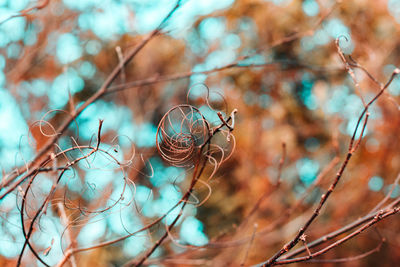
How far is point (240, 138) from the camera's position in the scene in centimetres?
306

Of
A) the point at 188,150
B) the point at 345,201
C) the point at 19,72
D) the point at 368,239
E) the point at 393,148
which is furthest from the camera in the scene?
the point at 368,239

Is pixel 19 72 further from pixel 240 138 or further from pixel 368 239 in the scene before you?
pixel 368 239

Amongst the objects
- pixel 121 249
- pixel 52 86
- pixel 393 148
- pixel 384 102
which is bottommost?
pixel 121 249

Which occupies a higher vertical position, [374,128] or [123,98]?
[123,98]

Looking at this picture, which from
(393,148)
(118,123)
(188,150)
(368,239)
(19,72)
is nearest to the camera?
(188,150)

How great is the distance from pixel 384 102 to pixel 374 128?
32 centimetres

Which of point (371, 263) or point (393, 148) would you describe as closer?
point (393, 148)

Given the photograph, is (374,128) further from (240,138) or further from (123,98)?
(123,98)

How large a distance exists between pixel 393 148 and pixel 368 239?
1.03 metres

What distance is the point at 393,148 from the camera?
2949mm

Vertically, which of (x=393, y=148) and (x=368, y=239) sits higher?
(x=393, y=148)

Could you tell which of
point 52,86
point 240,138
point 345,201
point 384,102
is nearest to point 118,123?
point 52,86

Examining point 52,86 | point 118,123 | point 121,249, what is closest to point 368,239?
point 121,249

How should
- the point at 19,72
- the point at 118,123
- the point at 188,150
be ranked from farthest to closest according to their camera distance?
the point at 118,123 → the point at 19,72 → the point at 188,150
